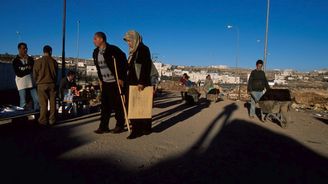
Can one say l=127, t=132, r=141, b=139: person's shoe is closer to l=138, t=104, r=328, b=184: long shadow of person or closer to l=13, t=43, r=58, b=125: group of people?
l=138, t=104, r=328, b=184: long shadow of person

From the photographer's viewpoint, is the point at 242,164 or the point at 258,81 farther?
the point at 258,81

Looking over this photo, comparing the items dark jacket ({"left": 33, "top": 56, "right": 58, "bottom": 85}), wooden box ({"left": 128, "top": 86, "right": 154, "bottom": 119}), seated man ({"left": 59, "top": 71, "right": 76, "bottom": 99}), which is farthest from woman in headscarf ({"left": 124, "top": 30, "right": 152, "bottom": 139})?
seated man ({"left": 59, "top": 71, "right": 76, "bottom": 99})

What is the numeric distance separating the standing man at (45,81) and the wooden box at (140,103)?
7.73 feet

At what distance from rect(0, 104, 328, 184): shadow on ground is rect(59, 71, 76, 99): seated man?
2637 mm

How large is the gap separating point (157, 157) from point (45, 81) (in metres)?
3.83

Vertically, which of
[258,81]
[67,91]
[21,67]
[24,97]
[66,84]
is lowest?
[24,97]

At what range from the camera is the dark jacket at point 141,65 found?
6500mm

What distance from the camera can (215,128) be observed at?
8953 mm

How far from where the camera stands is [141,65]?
21.4 ft

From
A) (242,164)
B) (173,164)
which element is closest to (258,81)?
(242,164)

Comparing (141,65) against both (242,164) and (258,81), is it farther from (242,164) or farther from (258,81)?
(258,81)

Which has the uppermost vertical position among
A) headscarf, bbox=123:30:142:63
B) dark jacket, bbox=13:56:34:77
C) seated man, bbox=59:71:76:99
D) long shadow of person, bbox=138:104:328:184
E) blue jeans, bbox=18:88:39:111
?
headscarf, bbox=123:30:142:63

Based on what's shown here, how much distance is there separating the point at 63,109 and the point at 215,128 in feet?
14.4

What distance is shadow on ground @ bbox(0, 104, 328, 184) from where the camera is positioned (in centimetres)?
405
